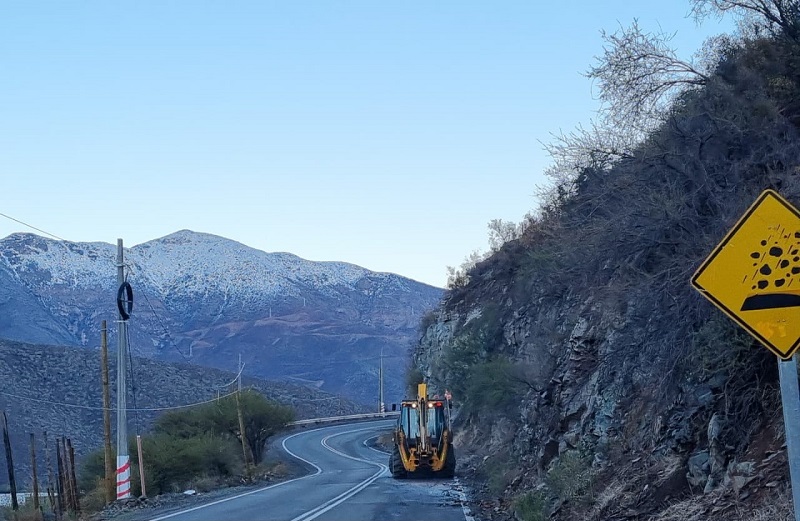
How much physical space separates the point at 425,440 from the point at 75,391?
2626 inches

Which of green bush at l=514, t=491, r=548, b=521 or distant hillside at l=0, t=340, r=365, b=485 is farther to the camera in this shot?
distant hillside at l=0, t=340, r=365, b=485

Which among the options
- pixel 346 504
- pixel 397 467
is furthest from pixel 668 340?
pixel 397 467

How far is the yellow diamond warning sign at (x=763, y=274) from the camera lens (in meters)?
5.77

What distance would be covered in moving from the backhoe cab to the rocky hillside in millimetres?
7504

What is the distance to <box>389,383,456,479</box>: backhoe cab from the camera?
31234 mm

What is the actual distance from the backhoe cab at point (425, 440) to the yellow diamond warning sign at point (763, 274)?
25.3 m

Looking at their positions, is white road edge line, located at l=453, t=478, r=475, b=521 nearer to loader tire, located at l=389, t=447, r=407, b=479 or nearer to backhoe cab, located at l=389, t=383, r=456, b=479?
backhoe cab, located at l=389, t=383, r=456, b=479

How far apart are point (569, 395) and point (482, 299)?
30807mm

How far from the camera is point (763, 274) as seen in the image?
5.93 meters

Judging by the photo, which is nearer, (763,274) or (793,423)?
(793,423)

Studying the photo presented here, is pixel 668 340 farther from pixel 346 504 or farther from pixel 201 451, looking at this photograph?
pixel 201 451

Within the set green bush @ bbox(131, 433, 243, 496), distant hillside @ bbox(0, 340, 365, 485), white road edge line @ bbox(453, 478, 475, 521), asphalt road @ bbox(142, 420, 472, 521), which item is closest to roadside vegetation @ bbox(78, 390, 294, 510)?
green bush @ bbox(131, 433, 243, 496)

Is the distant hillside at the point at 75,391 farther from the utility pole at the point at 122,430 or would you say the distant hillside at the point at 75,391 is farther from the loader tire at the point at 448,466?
the utility pole at the point at 122,430

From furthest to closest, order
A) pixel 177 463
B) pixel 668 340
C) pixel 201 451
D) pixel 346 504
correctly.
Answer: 1. pixel 201 451
2. pixel 177 463
3. pixel 346 504
4. pixel 668 340
